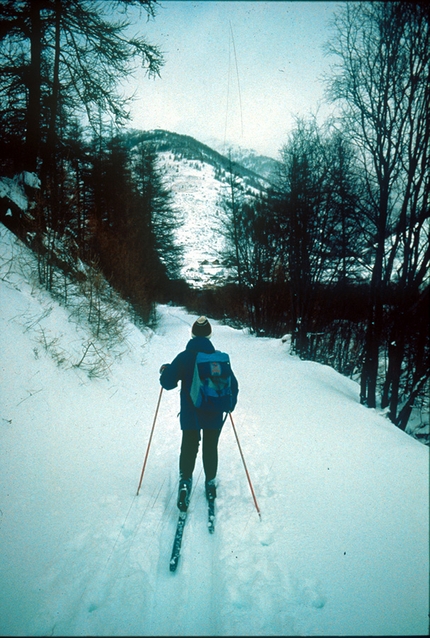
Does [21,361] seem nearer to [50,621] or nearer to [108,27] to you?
[50,621]

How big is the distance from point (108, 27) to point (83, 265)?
5.26 meters

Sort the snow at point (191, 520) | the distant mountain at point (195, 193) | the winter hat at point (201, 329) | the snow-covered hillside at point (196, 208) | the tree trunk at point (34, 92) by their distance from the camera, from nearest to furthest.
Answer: the snow at point (191, 520) < the winter hat at point (201, 329) < the tree trunk at point (34, 92) < the snow-covered hillside at point (196, 208) < the distant mountain at point (195, 193)

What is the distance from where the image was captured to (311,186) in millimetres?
8102

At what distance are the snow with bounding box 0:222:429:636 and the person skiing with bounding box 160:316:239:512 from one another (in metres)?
0.35

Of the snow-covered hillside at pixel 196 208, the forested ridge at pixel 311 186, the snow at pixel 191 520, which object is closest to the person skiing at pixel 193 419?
the snow at pixel 191 520

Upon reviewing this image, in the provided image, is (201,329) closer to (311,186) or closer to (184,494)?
(184,494)

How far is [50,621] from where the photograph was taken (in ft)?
6.26

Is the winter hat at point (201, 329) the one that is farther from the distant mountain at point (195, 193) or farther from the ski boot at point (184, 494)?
the distant mountain at point (195, 193)

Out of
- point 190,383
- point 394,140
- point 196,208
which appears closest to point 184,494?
point 190,383

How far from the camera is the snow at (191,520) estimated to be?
5.23 feet

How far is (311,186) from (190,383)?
7510 millimetres

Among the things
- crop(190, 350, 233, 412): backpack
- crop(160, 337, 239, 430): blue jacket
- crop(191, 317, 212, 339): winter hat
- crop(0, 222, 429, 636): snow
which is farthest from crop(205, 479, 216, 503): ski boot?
crop(191, 317, 212, 339): winter hat

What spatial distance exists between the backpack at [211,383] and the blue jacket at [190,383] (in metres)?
0.15

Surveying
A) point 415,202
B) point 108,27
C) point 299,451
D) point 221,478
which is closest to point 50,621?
point 221,478
